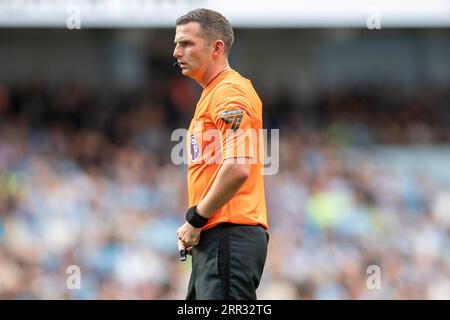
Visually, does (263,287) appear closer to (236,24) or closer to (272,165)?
(272,165)

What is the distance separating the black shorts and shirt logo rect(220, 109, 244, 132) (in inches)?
19.6

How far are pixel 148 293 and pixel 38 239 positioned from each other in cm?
164

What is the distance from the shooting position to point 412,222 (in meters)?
12.8

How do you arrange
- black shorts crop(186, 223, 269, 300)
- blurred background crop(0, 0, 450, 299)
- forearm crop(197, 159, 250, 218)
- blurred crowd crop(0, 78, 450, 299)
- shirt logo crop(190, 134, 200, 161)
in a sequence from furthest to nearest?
blurred background crop(0, 0, 450, 299)
blurred crowd crop(0, 78, 450, 299)
shirt logo crop(190, 134, 200, 161)
black shorts crop(186, 223, 269, 300)
forearm crop(197, 159, 250, 218)

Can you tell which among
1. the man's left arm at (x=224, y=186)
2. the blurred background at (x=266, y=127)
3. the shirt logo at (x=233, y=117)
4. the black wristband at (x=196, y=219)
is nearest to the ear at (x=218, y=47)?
the shirt logo at (x=233, y=117)

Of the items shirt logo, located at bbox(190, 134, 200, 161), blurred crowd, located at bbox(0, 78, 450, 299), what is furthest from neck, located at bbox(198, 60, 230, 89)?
blurred crowd, located at bbox(0, 78, 450, 299)

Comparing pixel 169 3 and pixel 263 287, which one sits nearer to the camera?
pixel 263 287

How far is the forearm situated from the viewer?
168 inches

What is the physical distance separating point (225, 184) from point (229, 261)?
385 millimetres

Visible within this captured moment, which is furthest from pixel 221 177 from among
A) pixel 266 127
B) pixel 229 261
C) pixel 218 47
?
pixel 266 127

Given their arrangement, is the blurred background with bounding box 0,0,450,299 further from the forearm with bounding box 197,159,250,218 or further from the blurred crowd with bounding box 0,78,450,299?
the forearm with bounding box 197,159,250,218

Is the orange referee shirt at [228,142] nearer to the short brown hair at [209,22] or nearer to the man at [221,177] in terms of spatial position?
the man at [221,177]

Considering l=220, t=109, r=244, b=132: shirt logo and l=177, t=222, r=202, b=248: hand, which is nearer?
l=220, t=109, r=244, b=132: shirt logo

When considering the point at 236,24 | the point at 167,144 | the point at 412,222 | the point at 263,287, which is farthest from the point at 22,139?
the point at 412,222
